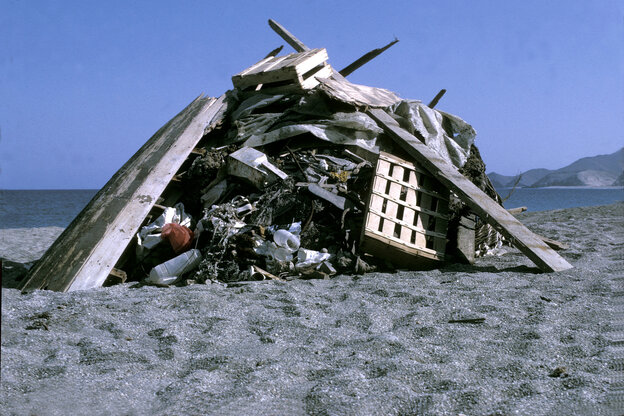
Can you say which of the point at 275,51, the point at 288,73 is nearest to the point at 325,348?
the point at 288,73

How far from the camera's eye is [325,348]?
3.04 meters

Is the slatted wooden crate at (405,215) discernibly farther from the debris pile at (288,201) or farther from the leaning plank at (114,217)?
the leaning plank at (114,217)

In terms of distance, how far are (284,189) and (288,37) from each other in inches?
192

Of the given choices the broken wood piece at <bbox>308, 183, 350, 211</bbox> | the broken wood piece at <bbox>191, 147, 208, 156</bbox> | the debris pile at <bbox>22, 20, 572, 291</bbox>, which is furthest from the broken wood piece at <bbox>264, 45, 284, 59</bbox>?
the broken wood piece at <bbox>308, 183, 350, 211</bbox>

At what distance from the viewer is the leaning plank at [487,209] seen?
501 centimetres

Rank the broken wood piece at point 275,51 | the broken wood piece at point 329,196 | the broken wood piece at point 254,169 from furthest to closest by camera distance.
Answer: the broken wood piece at point 275,51, the broken wood piece at point 254,169, the broken wood piece at point 329,196

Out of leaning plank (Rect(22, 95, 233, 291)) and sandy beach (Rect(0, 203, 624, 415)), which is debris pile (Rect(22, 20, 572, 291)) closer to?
leaning plank (Rect(22, 95, 233, 291))

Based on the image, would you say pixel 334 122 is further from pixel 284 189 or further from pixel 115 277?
pixel 115 277

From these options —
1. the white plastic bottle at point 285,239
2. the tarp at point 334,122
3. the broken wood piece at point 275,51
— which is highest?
the broken wood piece at point 275,51

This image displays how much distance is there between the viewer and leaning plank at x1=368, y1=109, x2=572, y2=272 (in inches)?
197

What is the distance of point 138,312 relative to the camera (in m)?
3.71

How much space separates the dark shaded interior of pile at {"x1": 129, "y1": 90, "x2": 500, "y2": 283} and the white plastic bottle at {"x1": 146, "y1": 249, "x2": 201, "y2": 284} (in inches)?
3.2

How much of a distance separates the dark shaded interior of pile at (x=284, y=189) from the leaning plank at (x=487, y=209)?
34 cm

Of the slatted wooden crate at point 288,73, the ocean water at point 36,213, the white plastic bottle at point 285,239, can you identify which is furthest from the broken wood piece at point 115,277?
the ocean water at point 36,213
